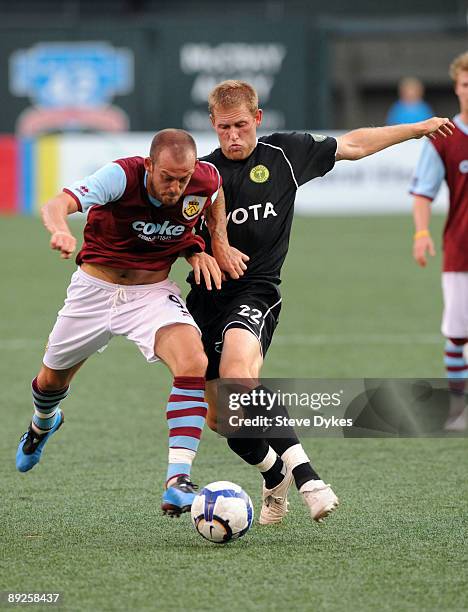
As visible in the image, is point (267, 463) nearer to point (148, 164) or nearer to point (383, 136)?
point (148, 164)

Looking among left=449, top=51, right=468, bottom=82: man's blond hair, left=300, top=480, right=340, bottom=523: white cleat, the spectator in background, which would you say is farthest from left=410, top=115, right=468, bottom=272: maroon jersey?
the spectator in background

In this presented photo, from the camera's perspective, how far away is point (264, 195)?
5.77 m

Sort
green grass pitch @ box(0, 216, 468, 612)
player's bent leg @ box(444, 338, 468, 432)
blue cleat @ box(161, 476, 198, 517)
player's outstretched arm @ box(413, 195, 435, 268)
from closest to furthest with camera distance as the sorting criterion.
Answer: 1. green grass pitch @ box(0, 216, 468, 612)
2. blue cleat @ box(161, 476, 198, 517)
3. player's outstretched arm @ box(413, 195, 435, 268)
4. player's bent leg @ box(444, 338, 468, 432)

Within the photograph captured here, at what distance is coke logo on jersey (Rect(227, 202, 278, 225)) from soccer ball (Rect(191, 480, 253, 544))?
1.33 meters

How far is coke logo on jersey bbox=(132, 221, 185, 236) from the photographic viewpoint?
538 centimetres

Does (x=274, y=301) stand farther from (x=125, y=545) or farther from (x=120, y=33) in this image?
(x=120, y=33)

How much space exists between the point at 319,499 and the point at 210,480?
1.27 meters

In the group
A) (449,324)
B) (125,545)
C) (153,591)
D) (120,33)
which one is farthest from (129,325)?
→ (120,33)

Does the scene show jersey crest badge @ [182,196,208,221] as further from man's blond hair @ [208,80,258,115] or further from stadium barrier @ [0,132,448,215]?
stadium barrier @ [0,132,448,215]

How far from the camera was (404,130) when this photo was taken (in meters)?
5.88

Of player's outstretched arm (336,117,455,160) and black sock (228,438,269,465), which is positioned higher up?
player's outstretched arm (336,117,455,160)

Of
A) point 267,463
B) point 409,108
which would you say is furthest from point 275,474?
point 409,108

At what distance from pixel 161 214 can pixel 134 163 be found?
24cm

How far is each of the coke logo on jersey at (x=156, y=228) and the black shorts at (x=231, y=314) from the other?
0.47 metres
